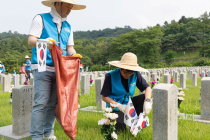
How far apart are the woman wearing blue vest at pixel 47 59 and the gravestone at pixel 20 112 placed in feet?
1.74

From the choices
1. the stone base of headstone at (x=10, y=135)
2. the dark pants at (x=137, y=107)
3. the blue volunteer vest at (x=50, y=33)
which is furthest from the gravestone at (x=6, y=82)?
the dark pants at (x=137, y=107)

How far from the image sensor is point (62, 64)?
254 cm

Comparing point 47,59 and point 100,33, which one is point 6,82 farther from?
point 100,33

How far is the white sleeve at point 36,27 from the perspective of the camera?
2494 millimetres

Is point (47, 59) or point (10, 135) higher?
point (47, 59)

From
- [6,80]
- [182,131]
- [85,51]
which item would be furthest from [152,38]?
[182,131]

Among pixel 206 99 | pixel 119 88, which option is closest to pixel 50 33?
pixel 119 88

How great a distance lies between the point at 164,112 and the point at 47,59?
1755 mm

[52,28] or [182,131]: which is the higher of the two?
[52,28]

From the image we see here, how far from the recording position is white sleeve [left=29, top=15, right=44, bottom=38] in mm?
2494

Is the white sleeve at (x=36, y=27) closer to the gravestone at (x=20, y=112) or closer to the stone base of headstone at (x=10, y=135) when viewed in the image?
the gravestone at (x=20, y=112)

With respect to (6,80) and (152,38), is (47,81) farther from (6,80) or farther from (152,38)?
(152,38)

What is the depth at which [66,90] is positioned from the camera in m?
2.56

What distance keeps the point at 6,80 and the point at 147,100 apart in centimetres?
833
